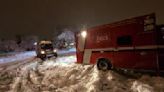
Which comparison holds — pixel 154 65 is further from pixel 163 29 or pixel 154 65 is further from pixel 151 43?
pixel 163 29

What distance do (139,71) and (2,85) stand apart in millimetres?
8074

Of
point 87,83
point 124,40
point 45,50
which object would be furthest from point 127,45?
point 45,50

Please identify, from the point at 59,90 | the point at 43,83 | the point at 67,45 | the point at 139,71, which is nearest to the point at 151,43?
the point at 139,71

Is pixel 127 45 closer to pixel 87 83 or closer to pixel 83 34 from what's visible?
pixel 87 83

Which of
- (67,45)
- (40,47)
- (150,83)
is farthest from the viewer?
(67,45)

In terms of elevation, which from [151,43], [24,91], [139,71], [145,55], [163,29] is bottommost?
[24,91]

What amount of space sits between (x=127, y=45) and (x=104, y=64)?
2.25 metres

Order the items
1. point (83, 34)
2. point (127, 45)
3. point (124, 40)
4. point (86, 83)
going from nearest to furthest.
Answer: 1. point (86, 83)
2. point (127, 45)
3. point (124, 40)
4. point (83, 34)

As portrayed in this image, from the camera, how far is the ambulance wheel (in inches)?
483

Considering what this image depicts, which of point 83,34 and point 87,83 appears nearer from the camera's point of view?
point 87,83

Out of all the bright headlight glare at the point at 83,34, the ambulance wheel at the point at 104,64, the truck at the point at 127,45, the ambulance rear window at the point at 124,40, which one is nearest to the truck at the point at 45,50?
the bright headlight glare at the point at 83,34

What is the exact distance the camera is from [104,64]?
41.2 feet

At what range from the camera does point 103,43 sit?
12.6 metres

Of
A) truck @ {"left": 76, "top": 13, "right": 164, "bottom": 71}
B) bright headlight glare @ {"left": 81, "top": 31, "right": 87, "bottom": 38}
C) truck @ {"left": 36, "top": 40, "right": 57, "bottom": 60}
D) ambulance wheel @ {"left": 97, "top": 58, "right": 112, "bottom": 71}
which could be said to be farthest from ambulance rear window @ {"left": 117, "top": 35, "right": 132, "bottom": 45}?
truck @ {"left": 36, "top": 40, "right": 57, "bottom": 60}
